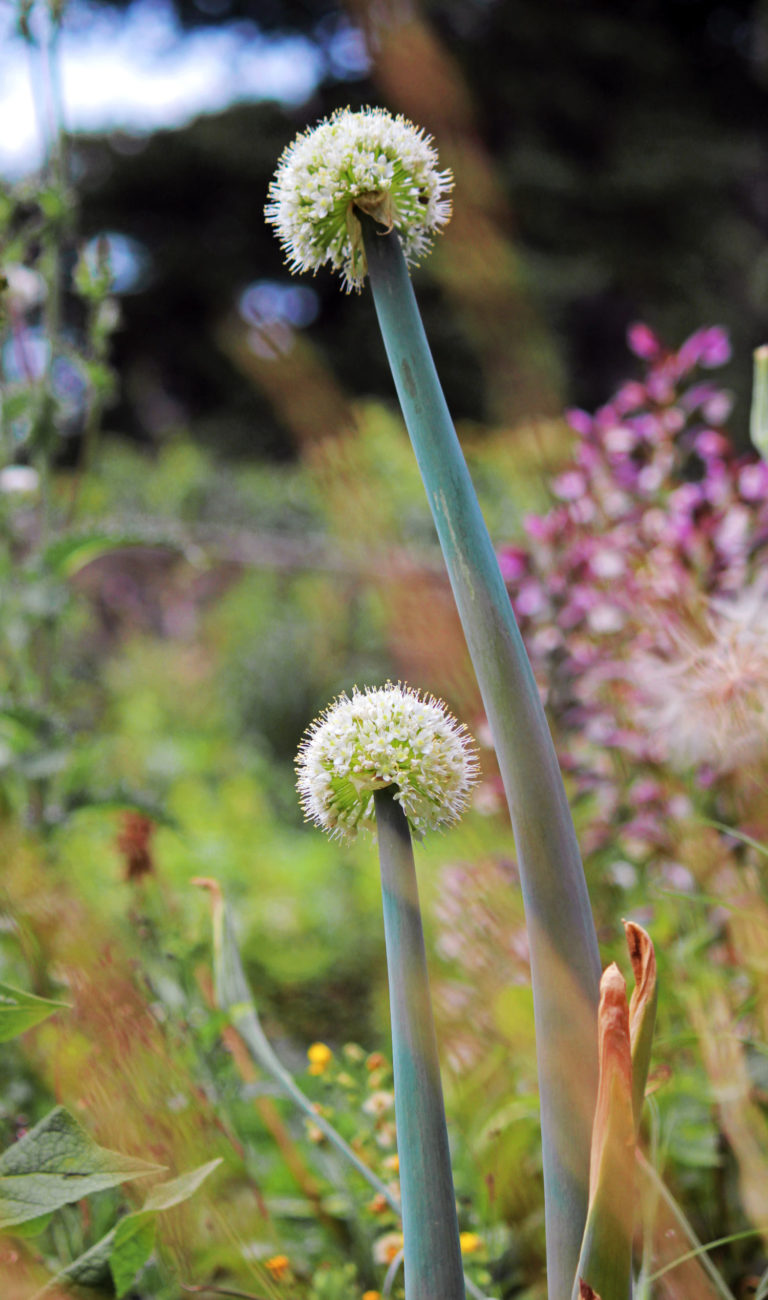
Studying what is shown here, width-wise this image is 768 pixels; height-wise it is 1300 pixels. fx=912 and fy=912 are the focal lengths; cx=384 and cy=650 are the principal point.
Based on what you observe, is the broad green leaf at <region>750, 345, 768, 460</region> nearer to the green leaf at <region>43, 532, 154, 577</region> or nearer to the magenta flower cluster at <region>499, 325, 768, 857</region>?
the magenta flower cluster at <region>499, 325, 768, 857</region>

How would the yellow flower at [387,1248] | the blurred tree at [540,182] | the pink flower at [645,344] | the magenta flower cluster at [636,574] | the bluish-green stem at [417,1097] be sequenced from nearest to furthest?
the bluish-green stem at [417,1097], the yellow flower at [387,1248], the magenta flower cluster at [636,574], the pink flower at [645,344], the blurred tree at [540,182]

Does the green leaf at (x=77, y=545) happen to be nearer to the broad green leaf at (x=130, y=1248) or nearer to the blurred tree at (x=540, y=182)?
the broad green leaf at (x=130, y=1248)

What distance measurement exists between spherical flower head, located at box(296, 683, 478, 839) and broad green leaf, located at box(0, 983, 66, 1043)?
0.86ft

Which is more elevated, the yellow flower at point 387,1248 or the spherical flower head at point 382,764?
the spherical flower head at point 382,764

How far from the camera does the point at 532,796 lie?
0.50 metres

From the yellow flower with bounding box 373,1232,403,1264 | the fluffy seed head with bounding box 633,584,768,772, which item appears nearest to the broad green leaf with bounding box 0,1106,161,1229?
the yellow flower with bounding box 373,1232,403,1264

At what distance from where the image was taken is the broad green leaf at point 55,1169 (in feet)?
1.89

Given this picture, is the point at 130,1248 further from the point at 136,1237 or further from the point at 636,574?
the point at 636,574

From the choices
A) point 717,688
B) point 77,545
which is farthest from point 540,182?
point 717,688

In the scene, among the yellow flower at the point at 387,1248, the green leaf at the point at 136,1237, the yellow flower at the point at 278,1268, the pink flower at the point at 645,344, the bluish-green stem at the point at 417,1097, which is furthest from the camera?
the pink flower at the point at 645,344

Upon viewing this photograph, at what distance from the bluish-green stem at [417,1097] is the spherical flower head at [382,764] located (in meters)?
0.02

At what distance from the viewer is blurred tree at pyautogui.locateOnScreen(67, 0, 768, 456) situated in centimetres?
818

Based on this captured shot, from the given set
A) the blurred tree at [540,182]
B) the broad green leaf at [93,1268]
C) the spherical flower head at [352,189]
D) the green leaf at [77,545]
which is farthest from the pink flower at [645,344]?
the blurred tree at [540,182]

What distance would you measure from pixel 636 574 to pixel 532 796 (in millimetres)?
987
